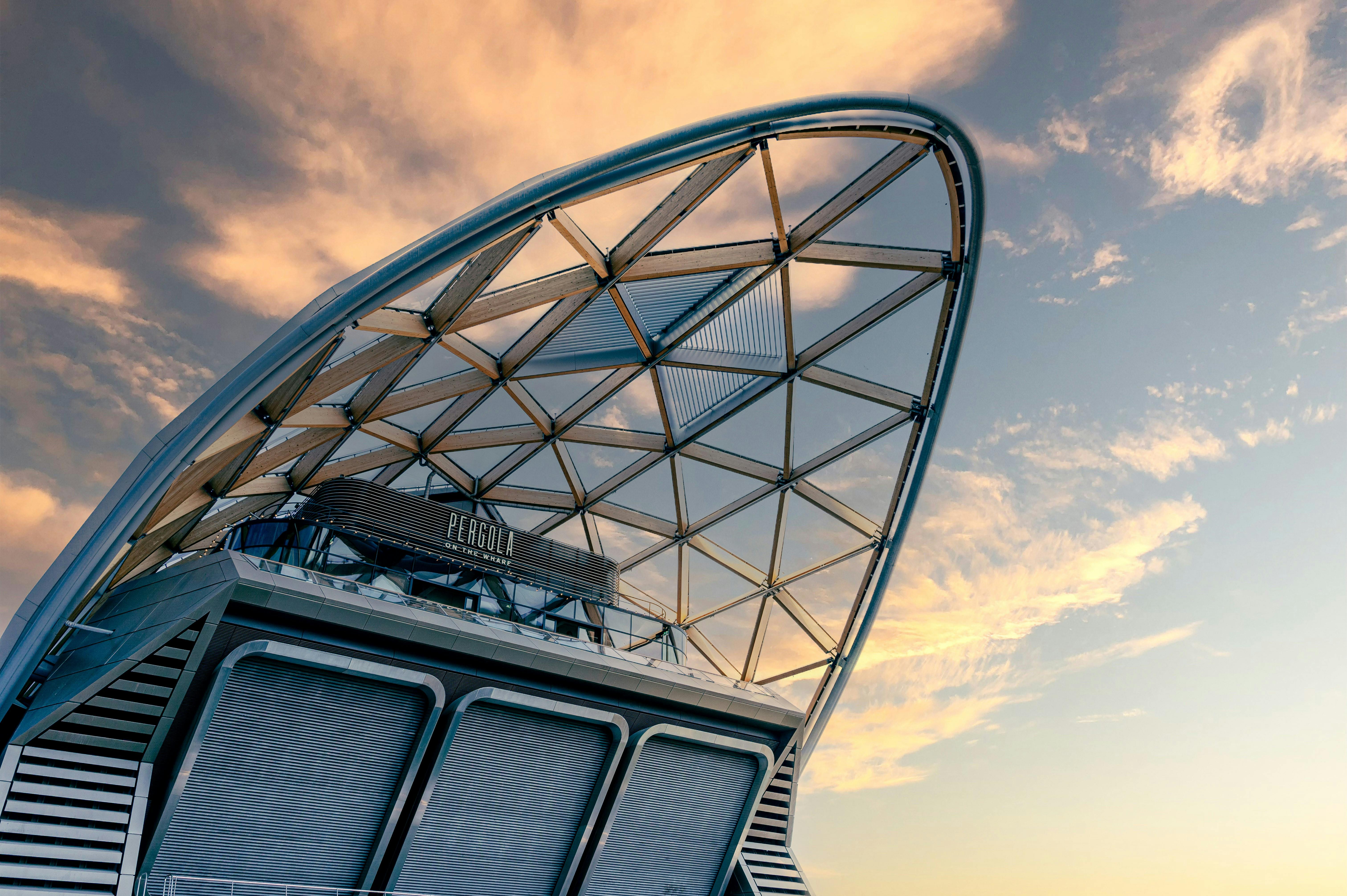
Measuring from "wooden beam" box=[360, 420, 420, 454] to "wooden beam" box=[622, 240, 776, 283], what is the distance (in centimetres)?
1034

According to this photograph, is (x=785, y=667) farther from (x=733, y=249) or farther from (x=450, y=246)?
(x=450, y=246)

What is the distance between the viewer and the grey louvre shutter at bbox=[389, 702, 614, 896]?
2188 centimetres

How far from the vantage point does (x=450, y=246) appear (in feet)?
55.6

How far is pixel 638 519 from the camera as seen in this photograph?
114 feet

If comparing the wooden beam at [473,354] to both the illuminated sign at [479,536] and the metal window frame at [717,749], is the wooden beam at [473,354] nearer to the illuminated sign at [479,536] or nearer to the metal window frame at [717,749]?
the illuminated sign at [479,536]

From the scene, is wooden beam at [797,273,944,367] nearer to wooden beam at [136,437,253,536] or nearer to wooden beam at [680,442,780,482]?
wooden beam at [680,442,780,482]

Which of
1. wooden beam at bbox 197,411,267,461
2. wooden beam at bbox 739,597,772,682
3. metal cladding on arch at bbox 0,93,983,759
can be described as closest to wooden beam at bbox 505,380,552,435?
metal cladding on arch at bbox 0,93,983,759

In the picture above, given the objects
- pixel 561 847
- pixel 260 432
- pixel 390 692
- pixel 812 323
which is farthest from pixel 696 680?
pixel 260 432

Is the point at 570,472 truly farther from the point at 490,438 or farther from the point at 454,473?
the point at 454,473

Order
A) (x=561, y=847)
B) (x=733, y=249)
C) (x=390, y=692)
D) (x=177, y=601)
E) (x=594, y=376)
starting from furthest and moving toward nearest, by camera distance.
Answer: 1. (x=594, y=376)
2. (x=561, y=847)
3. (x=733, y=249)
4. (x=390, y=692)
5. (x=177, y=601)

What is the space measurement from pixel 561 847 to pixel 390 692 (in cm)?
729

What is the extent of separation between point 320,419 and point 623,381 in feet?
29.2

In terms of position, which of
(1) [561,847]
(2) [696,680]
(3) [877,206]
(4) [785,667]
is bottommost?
(1) [561,847]

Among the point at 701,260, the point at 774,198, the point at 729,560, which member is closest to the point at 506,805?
the point at 729,560
